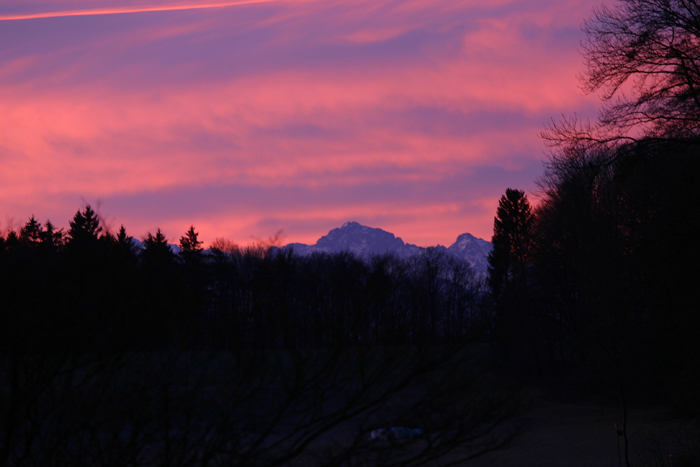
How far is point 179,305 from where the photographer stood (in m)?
5.49

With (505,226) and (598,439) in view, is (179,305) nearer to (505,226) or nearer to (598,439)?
(598,439)

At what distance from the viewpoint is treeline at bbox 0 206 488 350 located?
16.4 ft

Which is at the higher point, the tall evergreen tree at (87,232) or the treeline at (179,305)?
the tall evergreen tree at (87,232)

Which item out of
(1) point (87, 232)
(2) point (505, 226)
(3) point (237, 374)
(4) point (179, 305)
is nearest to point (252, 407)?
(3) point (237, 374)

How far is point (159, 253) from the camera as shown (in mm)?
5738

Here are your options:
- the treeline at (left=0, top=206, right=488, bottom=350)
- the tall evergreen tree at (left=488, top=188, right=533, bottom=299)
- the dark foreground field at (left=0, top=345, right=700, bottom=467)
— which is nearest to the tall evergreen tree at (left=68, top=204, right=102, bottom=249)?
the treeline at (left=0, top=206, right=488, bottom=350)

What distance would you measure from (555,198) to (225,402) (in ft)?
128

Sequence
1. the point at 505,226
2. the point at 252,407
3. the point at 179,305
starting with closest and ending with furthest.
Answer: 1. the point at 252,407
2. the point at 179,305
3. the point at 505,226

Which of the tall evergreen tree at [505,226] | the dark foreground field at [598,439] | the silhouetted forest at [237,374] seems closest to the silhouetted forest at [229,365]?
the silhouetted forest at [237,374]

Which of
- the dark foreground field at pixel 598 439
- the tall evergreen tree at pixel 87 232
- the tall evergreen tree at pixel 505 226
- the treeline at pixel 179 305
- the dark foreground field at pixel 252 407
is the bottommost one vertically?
the dark foreground field at pixel 598 439

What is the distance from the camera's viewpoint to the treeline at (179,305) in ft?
16.4

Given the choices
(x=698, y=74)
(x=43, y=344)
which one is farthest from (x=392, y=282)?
(x=698, y=74)

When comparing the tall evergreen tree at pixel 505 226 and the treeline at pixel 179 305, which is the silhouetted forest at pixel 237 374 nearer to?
the treeline at pixel 179 305

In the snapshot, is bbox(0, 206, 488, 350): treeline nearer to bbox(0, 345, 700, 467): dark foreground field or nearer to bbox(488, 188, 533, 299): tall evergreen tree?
bbox(0, 345, 700, 467): dark foreground field
